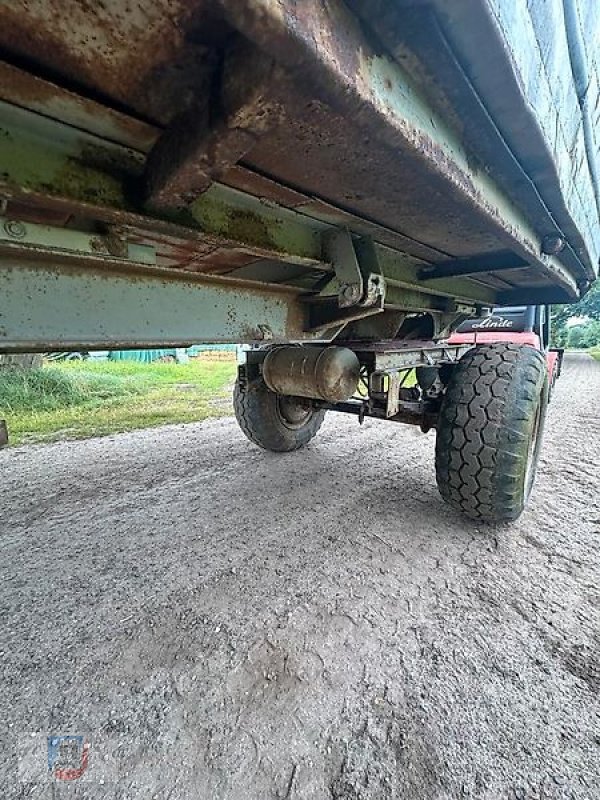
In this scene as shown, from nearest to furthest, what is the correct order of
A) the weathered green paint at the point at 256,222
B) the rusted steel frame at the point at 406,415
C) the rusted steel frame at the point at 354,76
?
1. the rusted steel frame at the point at 354,76
2. the weathered green paint at the point at 256,222
3. the rusted steel frame at the point at 406,415

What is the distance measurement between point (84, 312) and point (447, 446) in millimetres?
1990

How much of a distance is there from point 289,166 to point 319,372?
1.30 metres

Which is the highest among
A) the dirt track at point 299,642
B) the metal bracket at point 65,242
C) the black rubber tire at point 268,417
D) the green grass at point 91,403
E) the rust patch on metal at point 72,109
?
the rust patch on metal at point 72,109

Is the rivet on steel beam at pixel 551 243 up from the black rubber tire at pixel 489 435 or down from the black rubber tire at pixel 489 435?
up

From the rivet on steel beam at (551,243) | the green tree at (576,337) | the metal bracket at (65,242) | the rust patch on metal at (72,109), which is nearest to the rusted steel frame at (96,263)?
the metal bracket at (65,242)

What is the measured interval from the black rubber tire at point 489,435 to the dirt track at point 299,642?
250 millimetres

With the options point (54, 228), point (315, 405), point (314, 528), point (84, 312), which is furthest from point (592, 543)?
point (54, 228)

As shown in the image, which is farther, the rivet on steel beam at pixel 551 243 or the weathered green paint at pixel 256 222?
the rivet on steel beam at pixel 551 243

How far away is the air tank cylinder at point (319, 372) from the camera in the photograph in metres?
2.24

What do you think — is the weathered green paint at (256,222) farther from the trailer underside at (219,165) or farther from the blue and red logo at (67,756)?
the blue and red logo at (67,756)

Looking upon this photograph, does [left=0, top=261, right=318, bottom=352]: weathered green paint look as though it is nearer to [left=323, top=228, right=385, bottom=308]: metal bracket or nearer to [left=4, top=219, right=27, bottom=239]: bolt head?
[left=4, top=219, right=27, bottom=239]: bolt head

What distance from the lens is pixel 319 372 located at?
89.5 inches

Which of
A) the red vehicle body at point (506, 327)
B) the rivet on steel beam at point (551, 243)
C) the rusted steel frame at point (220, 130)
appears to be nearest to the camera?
the rusted steel frame at point (220, 130)

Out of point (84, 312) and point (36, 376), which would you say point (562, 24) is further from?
point (36, 376)
